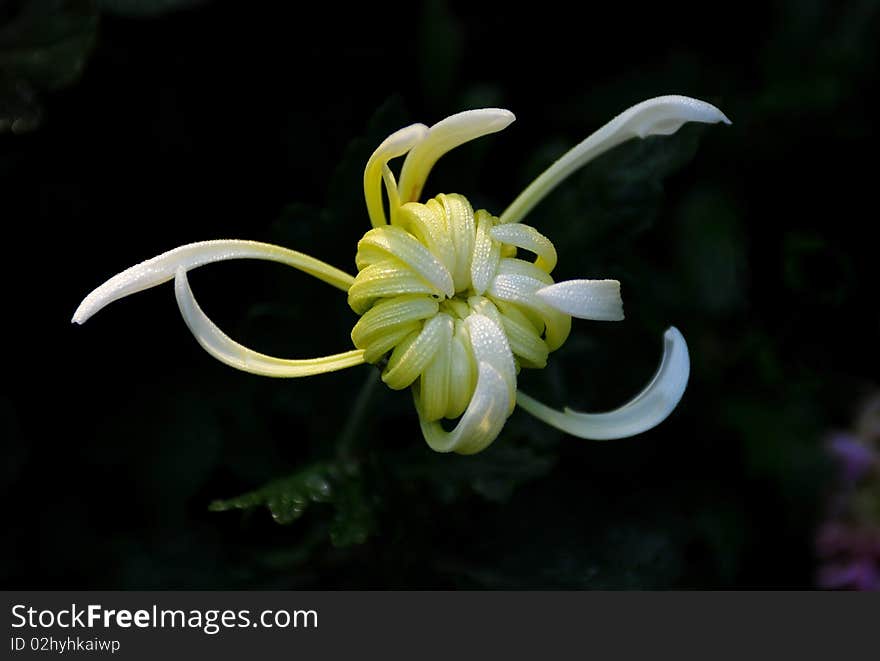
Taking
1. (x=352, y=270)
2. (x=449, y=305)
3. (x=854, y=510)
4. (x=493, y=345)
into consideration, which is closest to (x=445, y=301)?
(x=449, y=305)

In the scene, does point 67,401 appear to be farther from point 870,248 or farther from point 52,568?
point 870,248

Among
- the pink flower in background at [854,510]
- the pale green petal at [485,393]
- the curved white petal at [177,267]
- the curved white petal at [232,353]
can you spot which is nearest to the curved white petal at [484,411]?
the pale green petal at [485,393]

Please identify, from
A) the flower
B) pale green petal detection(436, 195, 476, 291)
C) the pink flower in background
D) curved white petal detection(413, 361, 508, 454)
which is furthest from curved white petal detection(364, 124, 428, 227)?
the pink flower in background

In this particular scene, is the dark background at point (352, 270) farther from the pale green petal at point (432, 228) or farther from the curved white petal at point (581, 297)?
the curved white petal at point (581, 297)

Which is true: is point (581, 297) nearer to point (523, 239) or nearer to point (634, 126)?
point (523, 239)

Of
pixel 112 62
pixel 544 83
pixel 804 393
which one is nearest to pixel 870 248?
pixel 804 393

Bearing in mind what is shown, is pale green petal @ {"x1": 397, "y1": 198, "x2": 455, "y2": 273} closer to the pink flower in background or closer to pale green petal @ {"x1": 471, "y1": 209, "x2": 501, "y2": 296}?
pale green petal @ {"x1": 471, "y1": 209, "x2": 501, "y2": 296}
